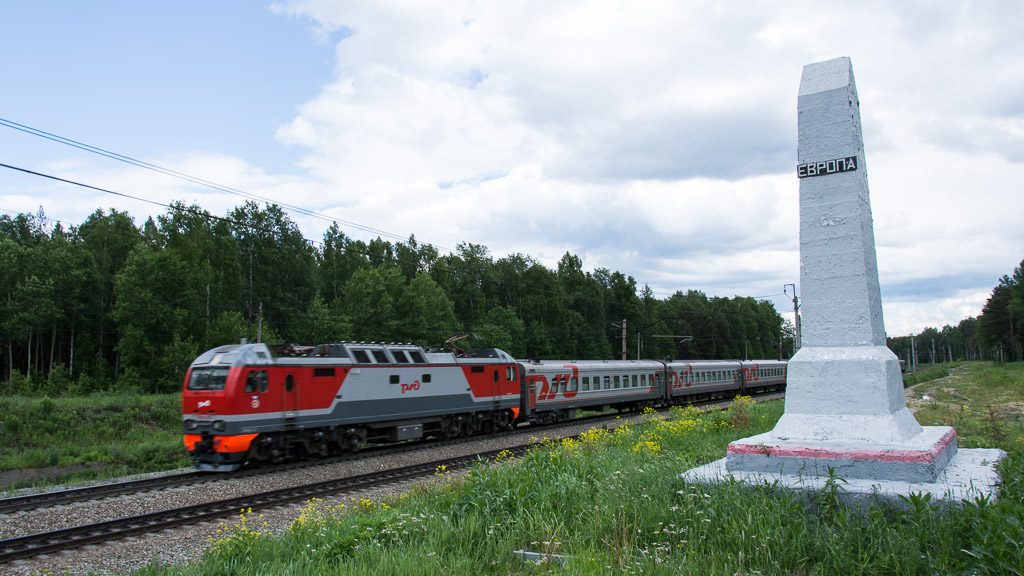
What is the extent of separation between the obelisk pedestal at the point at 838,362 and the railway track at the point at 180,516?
3925mm

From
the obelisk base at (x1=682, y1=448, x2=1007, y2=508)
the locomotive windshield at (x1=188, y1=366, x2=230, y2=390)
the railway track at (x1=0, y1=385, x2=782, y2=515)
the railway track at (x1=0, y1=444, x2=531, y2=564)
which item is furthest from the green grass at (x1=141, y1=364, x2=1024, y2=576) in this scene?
the locomotive windshield at (x1=188, y1=366, x2=230, y2=390)

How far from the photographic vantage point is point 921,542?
459 cm

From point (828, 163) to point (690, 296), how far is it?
10813cm

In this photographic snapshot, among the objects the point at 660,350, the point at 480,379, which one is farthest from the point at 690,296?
the point at 480,379

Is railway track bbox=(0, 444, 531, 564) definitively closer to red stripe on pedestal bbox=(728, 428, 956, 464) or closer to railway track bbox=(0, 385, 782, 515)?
railway track bbox=(0, 385, 782, 515)

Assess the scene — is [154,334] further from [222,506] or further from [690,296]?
[690,296]

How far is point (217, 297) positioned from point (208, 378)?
3447 centimetres

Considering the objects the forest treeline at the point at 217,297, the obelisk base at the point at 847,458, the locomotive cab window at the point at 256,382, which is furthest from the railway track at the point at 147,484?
the forest treeline at the point at 217,297

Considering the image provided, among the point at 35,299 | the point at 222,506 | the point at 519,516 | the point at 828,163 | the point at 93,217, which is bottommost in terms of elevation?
the point at 222,506

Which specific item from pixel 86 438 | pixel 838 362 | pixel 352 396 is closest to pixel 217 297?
pixel 86 438

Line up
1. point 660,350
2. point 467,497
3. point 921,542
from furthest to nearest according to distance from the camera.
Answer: point 660,350 < point 467,497 < point 921,542

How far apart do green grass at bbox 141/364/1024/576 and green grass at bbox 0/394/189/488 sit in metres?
12.9

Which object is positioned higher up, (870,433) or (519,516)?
(870,433)

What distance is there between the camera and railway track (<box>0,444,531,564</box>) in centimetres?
875
